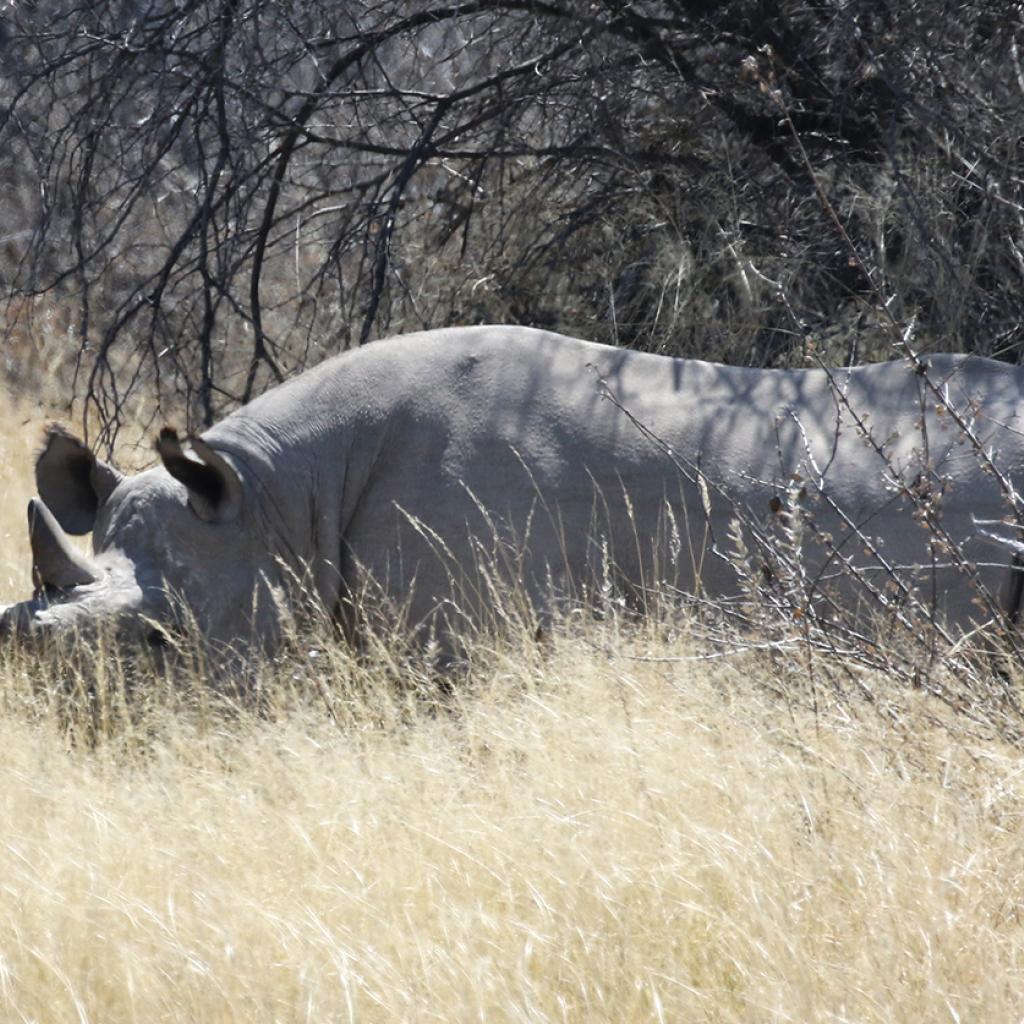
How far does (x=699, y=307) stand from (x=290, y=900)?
16.6 feet

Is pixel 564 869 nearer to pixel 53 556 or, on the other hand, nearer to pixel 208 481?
pixel 53 556

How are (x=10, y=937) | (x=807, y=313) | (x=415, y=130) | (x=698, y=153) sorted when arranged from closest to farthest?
1. (x=10, y=937)
2. (x=807, y=313)
3. (x=698, y=153)
4. (x=415, y=130)

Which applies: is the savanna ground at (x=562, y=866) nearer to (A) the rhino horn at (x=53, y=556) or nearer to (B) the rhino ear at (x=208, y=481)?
(A) the rhino horn at (x=53, y=556)

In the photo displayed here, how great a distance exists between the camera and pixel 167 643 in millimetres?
5340

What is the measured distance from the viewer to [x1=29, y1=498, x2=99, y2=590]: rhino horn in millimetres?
5176

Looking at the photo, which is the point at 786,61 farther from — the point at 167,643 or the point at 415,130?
the point at 167,643

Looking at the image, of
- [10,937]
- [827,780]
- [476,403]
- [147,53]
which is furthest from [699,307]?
[10,937]

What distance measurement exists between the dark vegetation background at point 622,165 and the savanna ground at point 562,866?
3497mm

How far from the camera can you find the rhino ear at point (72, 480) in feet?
19.1

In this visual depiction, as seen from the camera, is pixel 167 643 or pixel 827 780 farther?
pixel 167 643

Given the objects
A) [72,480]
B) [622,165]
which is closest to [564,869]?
[72,480]

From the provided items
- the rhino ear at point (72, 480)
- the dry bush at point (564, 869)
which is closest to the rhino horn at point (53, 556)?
the rhino ear at point (72, 480)

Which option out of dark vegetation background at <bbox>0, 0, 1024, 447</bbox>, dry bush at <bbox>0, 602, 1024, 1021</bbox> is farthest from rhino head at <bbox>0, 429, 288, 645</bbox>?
dark vegetation background at <bbox>0, 0, 1024, 447</bbox>

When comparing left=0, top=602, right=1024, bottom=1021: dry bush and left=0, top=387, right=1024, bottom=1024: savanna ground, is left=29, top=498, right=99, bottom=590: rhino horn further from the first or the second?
left=0, top=602, right=1024, bottom=1021: dry bush
